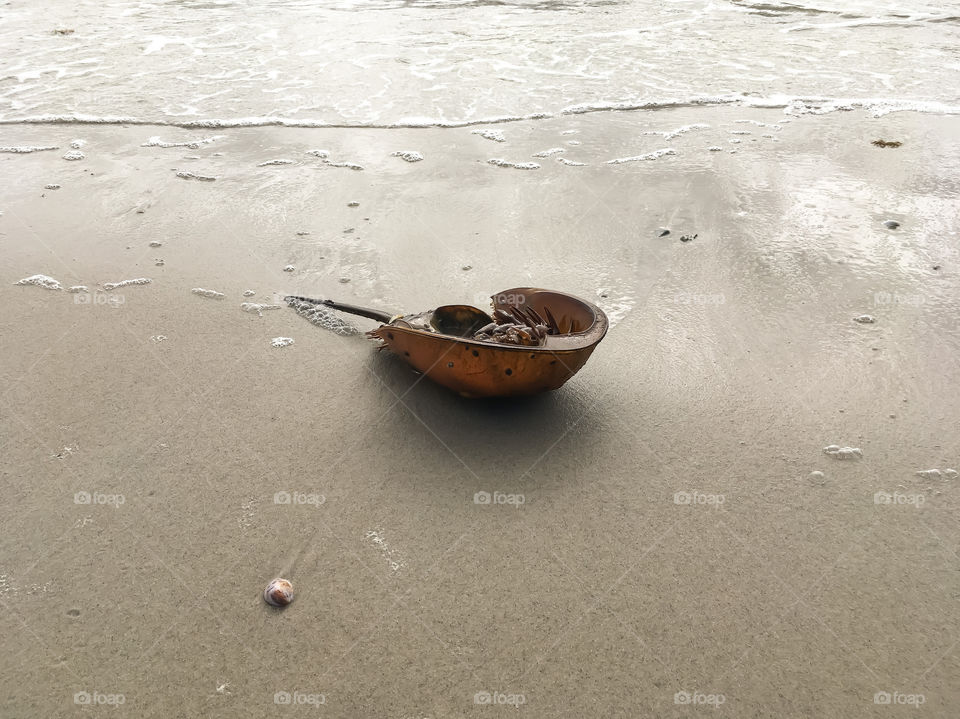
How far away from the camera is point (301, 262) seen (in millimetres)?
4383

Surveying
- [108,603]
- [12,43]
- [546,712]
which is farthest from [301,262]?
[12,43]

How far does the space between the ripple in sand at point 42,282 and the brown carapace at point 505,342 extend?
225cm

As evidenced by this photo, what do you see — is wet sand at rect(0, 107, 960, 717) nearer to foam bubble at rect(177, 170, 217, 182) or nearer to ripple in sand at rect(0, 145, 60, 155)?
foam bubble at rect(177, 170, 217, 182)

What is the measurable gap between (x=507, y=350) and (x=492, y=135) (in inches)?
180

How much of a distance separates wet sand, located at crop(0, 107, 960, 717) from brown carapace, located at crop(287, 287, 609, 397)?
21cm

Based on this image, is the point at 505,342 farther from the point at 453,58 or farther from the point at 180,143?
the point at 453,58

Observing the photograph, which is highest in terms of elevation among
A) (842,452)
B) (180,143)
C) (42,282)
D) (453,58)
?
(453,58)

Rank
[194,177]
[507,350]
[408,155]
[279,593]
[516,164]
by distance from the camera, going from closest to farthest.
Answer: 1. [279,593]
2. [507,350]
3. [194,177]
4. [516,164]
5. [408,155]

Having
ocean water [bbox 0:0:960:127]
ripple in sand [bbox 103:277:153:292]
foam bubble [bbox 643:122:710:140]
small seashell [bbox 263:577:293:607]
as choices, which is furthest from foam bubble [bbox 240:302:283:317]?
foam bubble [bbox 643:122:710:140]

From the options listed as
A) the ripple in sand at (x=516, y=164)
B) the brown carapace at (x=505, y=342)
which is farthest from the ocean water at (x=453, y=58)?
the brown carapace at (x=505, y=342)

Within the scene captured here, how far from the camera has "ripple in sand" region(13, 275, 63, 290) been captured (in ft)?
13.3

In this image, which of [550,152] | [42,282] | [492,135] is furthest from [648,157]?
[42,282]

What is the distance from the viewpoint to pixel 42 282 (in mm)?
4086

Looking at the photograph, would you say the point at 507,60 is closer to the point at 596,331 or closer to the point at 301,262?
the point at 301,262
